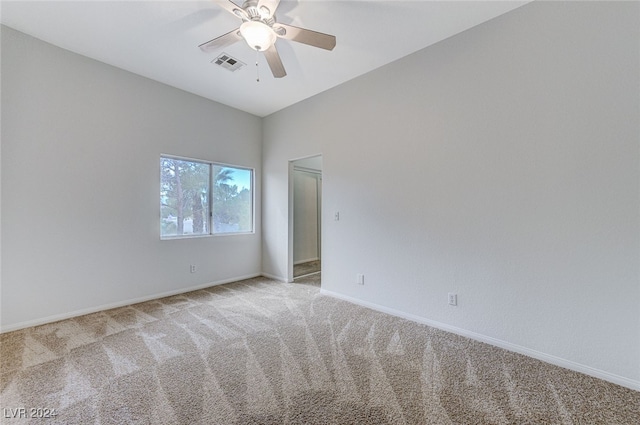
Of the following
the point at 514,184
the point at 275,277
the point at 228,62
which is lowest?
the point at 275,277

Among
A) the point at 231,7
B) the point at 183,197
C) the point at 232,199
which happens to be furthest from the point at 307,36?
the point at 232,199

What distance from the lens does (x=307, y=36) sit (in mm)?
1960

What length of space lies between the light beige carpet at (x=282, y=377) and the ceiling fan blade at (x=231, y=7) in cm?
257

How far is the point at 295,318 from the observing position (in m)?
2.89

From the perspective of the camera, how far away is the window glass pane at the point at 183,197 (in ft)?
11.9

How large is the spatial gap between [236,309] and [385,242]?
2.00 meters

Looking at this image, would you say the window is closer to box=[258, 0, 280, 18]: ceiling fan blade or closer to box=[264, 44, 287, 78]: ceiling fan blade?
box=[264, 44, 287, 78]: ceiling fan blade

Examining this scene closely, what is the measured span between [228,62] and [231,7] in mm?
1386

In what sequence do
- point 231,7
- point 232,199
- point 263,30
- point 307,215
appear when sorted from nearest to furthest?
point 231,7
point 263,30
point 232,199
point 307,215

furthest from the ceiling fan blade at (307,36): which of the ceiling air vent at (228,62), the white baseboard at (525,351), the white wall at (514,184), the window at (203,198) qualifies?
the white baseboard at (525,351)

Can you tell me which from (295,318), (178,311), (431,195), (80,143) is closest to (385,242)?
(431,195)

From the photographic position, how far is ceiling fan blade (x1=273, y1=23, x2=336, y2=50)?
74.4 inches

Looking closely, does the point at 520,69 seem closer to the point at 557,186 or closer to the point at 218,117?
the point at 557,186

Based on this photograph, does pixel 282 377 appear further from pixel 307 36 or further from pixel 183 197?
pixel 183 197
